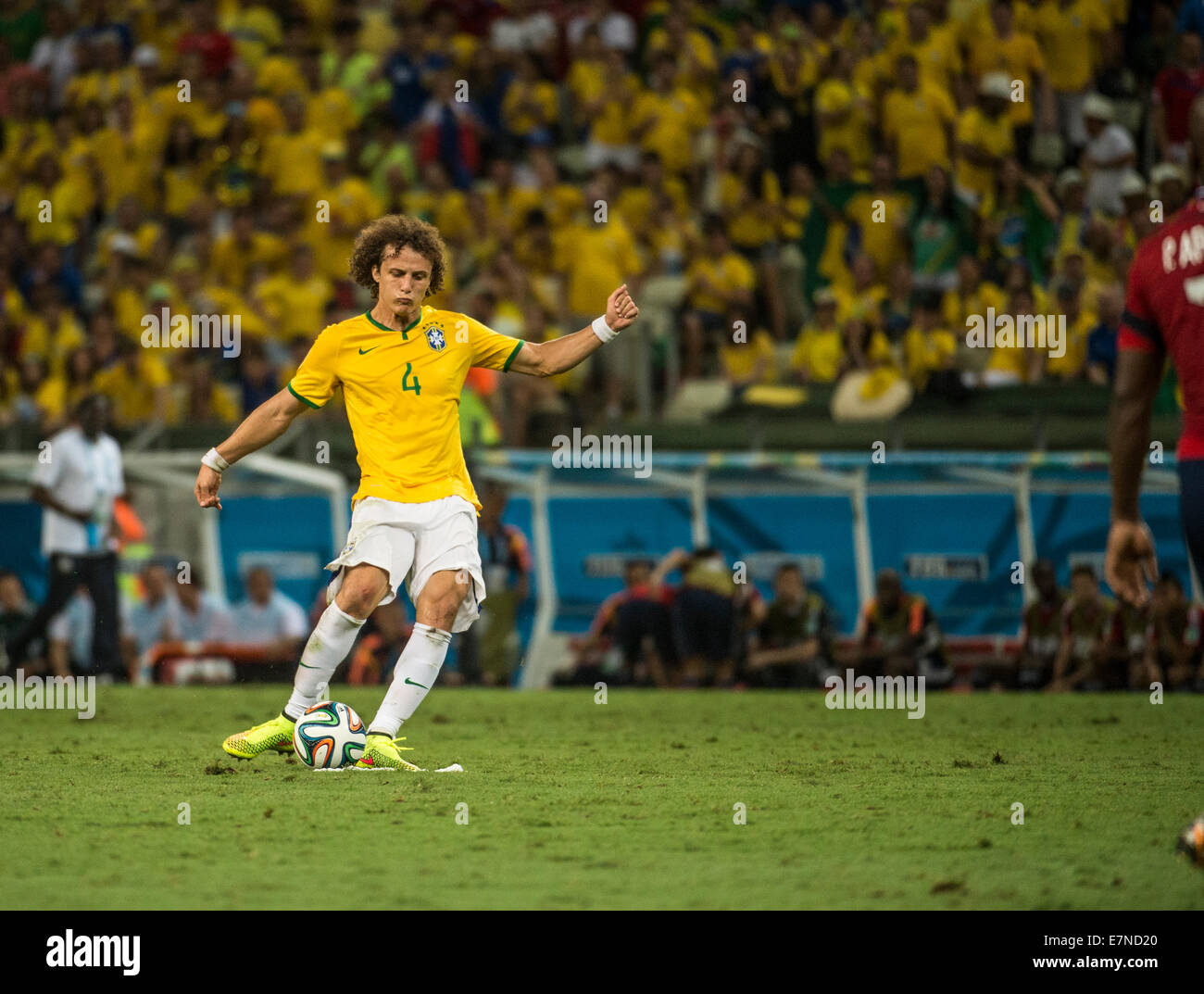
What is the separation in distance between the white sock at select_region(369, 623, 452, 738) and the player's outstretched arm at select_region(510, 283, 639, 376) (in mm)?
1302

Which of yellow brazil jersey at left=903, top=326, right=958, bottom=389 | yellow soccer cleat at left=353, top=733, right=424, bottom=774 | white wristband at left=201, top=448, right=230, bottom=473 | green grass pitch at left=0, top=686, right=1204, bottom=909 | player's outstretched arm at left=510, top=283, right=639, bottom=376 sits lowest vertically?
green grass pitch at left=0, top=686, right=1204, bottom=909

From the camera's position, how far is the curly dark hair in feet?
27.6

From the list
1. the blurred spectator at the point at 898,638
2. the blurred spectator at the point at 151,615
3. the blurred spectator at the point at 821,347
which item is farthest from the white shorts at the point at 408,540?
the blurred spectator at the point at 821,347

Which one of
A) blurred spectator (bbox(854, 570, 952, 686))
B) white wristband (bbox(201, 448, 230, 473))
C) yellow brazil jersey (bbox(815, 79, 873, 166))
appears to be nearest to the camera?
white wristband (bbox(201, 448, 230, 473))

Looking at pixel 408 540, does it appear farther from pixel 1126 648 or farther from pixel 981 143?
pixel 981 143

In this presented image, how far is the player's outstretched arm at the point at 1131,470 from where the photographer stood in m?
5.20

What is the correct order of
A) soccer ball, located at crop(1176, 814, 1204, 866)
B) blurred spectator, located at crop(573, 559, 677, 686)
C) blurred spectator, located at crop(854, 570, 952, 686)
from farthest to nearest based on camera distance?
blurred spectator, located at crop(573, 559, 677, 686), blurred spectator, located at crop(854, 570, 952, 686), soccer ball, located at crop(1176, 814, 1204, 866)

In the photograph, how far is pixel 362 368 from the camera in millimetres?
8406

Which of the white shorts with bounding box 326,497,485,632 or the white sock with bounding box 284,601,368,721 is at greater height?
the white shorts with bounding box 326,497,485,632

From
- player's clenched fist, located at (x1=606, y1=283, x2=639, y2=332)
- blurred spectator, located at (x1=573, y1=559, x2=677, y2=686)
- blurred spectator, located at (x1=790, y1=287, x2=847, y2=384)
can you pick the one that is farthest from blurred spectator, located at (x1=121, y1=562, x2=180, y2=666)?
player's clenched fist, located at (x1=606, y1=283, x2=639, y2=332)

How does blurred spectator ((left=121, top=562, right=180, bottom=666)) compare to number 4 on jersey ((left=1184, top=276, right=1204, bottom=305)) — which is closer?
number 4 on jersey ((left=1184, top=276, right=1204, bottom=305))

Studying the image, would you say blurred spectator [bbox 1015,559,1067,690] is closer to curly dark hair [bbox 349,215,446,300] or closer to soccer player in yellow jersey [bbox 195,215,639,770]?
soccer player in yellow jersey [bbox 195,215,639,770]

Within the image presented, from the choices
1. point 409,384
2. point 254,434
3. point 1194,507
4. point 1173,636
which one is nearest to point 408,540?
point 409,384

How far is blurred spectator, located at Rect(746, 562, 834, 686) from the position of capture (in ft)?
48.4
